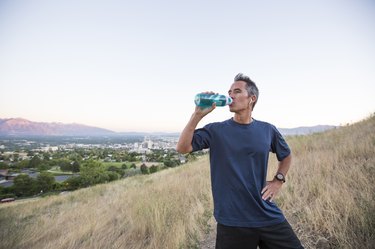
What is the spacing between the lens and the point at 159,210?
14.7 ft

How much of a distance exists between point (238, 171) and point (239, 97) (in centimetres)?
75

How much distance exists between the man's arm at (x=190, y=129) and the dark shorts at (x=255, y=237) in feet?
2.47

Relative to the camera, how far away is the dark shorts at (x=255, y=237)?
1774 millimetres

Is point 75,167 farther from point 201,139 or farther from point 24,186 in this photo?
point 201,139

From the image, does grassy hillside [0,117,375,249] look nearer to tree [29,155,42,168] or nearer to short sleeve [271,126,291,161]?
short sleeve [271,126,291,161]

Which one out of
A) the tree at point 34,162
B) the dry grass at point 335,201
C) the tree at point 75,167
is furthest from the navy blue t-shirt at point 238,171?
the tree at point 34,162

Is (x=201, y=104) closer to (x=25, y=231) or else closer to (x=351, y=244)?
(x=351, y=244)

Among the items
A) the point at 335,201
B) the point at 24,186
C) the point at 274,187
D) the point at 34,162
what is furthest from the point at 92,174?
the point at 274,187

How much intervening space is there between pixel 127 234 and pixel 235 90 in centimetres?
365

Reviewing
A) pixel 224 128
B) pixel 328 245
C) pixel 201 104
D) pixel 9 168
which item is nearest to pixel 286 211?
pixel 328 245

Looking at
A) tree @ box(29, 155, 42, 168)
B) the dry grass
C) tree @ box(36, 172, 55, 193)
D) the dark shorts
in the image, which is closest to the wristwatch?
the dark shorts

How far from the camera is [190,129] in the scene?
1.88 meters

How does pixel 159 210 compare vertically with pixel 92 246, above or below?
above

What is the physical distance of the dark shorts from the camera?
177cm
